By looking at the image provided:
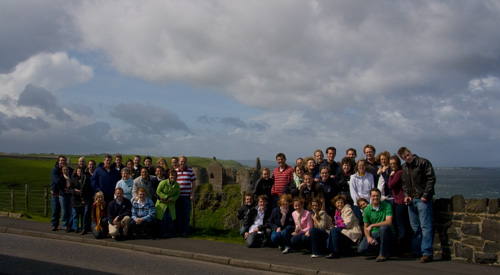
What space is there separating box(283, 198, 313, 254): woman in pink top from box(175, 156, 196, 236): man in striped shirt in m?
3.60

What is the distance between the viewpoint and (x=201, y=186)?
66.4 meters

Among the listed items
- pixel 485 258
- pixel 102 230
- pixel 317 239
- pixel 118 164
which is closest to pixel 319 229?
pixel 317 239

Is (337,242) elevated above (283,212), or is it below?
below

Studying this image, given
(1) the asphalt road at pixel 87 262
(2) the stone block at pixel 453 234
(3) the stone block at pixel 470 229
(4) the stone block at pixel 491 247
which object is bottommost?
(1) the asphalt road at pixel 87 262

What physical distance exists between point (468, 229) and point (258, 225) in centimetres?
447

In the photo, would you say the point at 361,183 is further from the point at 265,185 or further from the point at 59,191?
the point at 59,191

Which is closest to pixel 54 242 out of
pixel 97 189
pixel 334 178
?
pixel 97 189

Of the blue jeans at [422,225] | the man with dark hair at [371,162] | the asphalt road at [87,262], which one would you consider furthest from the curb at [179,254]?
the man with dark hair at [371,162]

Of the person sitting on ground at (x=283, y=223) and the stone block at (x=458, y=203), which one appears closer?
the stone block at (x=458, y=203)

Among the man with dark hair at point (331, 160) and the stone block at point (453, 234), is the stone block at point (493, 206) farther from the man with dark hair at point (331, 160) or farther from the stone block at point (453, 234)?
the man with dark hair at point (331, 160)

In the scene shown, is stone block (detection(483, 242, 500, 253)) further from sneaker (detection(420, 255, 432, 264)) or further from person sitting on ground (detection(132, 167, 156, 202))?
person sitting on ground (detection(132, 167, 156, 202))

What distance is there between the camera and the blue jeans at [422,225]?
29.9ft

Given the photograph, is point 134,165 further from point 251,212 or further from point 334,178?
point 334,178

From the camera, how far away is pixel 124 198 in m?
12.0
